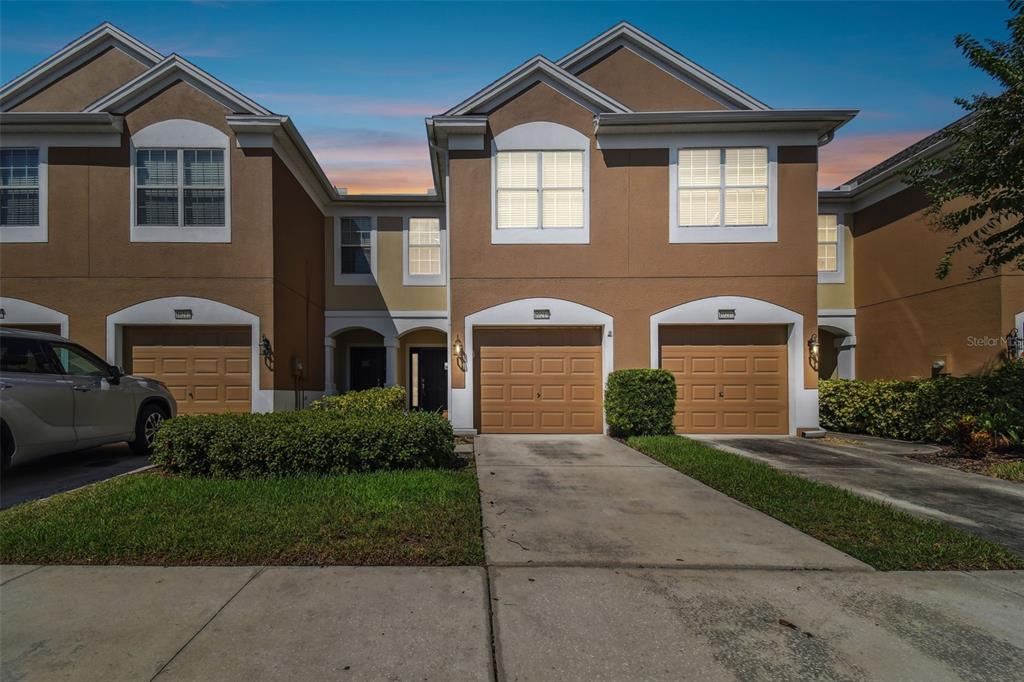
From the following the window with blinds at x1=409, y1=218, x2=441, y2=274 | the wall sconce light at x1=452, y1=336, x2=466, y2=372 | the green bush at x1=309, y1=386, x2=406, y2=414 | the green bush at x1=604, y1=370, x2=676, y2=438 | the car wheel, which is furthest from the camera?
the window with blinds at x1=409, y1=218, x2=441, y2=274

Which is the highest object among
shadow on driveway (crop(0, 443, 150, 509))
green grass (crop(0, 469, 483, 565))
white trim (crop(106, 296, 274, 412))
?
white trim (crop(106, 296, 274, 412))

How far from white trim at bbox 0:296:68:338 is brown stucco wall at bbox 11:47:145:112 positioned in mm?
4951

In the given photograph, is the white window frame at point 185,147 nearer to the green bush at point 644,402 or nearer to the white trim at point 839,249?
Result: the green bush at point 644,402

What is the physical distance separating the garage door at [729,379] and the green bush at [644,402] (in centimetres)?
110

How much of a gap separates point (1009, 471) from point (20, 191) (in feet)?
61.3

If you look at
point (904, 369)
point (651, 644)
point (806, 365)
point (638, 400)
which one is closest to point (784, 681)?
point (651, 644)

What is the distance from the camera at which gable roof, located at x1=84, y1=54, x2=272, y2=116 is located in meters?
11.3

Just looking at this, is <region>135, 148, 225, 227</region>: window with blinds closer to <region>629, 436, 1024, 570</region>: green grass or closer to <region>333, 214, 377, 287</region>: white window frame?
<region>333, 214, 377, 287</region>: white window frame

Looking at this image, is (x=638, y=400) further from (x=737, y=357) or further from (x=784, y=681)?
(x=784, y=681)

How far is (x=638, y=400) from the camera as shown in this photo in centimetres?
1061

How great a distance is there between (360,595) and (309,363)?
11.4 meters

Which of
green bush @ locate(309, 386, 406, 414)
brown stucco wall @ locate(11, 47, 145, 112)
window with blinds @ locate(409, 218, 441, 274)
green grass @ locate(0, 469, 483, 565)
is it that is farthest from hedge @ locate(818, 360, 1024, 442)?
brown stucco wall @ locate(11, 47, 145, 112)

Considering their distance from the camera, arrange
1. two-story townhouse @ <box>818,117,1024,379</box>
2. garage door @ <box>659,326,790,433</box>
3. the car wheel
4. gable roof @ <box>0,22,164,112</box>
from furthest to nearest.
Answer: gable roof @ <box>0,22,164,112</box>, two-story townhouse @ <box>818,117,1024,379</box>, garage door @ <box>659,326,790,433</box>, the car wheel

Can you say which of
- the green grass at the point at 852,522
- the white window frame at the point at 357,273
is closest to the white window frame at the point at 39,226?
the white window frame at the point at 357,273
